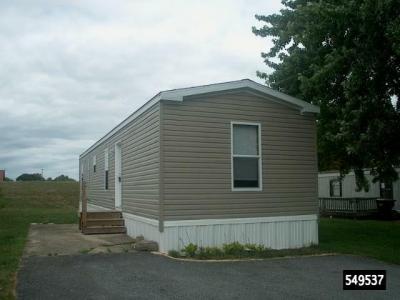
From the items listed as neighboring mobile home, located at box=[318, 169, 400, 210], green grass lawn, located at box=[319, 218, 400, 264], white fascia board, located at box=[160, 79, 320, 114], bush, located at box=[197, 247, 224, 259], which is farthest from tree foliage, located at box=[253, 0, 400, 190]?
neighboring mobile home, located at box=[318, 169, 400, 210]

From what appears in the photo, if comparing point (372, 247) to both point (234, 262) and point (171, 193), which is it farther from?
point (171, 193)

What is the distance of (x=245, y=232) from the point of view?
1124cm

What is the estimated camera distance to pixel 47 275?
26.3 feet

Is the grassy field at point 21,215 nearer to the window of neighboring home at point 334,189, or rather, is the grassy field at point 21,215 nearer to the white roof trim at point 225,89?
the white roof trim at point 225,89

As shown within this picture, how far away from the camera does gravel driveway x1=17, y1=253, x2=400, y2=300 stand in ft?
22.5

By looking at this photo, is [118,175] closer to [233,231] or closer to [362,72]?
[233,231]

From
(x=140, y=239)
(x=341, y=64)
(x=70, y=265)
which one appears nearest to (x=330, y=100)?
(x=341, y=64)

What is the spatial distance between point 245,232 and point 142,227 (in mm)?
2537

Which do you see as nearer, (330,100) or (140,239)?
(140,239)

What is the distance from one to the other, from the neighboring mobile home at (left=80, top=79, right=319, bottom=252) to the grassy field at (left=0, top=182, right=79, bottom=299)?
3067 millimetres

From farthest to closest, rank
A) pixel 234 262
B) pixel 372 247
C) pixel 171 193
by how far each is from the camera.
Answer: pixel 372 247 < pixel 171 193 < pixel 234 262

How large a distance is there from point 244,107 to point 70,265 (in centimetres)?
536

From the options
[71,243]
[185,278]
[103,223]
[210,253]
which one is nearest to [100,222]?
[103,223]

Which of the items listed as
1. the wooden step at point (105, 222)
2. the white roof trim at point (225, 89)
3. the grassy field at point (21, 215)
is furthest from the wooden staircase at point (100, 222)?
the white roof trim at point (225, 89)
